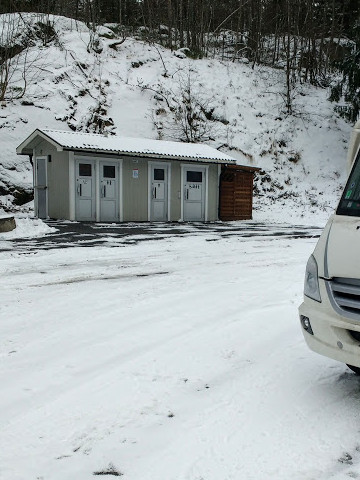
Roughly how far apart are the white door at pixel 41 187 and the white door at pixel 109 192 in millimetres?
2515

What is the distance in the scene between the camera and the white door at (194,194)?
2139 cm

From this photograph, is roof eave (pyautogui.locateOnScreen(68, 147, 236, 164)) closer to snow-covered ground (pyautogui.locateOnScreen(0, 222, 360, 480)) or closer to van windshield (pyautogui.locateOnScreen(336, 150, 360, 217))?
snow-covered ground (pyautogui.locateOnScreen(0, 222, 360, 480))

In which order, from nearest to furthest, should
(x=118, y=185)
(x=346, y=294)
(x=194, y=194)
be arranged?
(x=346, y=294), (x=118, y=185), (x=194, y=194)

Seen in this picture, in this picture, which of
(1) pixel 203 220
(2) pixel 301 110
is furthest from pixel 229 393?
(2) pixel 301 110

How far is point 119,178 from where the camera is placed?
19578 mm

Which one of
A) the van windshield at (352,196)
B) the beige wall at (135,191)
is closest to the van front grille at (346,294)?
the van windshield at (352,196)

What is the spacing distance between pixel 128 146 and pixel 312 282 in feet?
56.5

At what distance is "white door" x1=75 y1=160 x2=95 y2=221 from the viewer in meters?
18.7

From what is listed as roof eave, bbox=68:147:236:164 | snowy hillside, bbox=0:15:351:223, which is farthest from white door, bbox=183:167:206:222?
snowy hillside, bbox=0:15:351:223

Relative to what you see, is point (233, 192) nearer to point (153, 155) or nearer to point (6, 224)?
point (153, 155)

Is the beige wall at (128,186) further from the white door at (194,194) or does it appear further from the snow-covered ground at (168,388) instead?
the snow-covered ground at (168,388)

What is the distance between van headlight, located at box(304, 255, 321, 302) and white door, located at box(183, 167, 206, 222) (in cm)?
1792

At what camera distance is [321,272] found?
10.9ft

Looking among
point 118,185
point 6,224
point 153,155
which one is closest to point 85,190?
point 118,185
